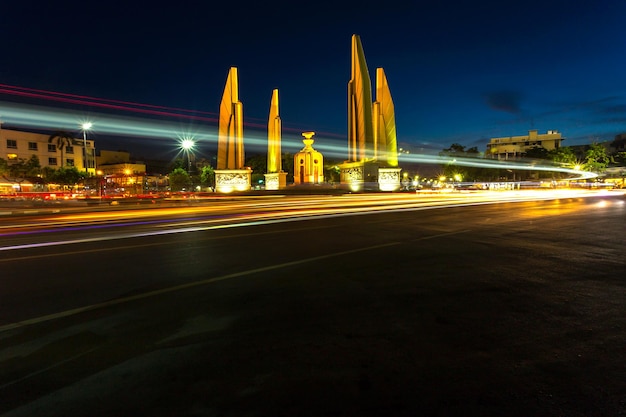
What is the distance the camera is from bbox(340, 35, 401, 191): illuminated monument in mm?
41094

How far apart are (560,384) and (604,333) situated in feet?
4.28

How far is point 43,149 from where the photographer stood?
67875 mm

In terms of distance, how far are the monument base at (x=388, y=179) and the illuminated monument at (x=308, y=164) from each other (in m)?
14.8

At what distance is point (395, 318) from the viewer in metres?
4.03

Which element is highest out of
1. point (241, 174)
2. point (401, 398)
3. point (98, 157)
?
point (98, 157)

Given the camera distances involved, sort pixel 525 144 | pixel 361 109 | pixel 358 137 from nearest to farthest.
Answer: pixel 361 109
pixel 358 137
pixel 525 144

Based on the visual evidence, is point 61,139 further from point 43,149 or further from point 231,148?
point 231,148

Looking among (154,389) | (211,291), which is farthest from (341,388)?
(211,291)

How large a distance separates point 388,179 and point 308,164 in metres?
16.2

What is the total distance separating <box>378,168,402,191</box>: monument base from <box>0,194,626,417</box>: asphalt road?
107 ft

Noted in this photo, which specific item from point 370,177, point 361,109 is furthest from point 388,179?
point 361,109

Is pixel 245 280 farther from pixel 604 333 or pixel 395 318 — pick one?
pixel 604 333

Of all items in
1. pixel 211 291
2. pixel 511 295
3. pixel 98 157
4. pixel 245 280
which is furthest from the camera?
pixel 98 157

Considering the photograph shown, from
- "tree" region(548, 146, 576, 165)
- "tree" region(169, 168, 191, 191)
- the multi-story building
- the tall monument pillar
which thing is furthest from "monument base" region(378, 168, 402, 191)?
the multi-story building
